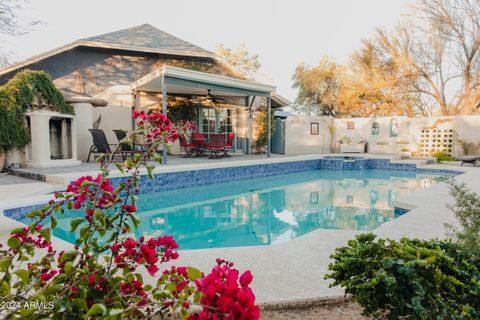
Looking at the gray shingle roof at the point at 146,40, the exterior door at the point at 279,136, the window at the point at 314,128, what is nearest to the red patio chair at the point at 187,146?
the gray shingle roof at the point at 146,40

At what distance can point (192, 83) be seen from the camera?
9930 millimetres

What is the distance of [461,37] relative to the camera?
17.2 meters

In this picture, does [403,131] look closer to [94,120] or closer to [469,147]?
[469,147]

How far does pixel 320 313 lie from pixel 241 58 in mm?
34984

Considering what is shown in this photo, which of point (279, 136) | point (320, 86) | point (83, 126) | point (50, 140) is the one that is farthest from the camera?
point (320, 86)

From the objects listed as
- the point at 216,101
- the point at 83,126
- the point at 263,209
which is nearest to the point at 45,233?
the point at 263,209

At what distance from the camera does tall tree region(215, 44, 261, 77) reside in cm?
3425

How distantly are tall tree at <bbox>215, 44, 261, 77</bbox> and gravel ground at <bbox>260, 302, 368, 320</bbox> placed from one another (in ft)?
110

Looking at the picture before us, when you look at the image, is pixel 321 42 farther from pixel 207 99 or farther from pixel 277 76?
pixel 207 99

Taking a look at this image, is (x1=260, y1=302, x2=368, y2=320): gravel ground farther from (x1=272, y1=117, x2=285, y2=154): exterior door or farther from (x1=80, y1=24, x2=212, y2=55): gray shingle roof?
(x1=272, y1=117, x2=285, y2=154): exterior door

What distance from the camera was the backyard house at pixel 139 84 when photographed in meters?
10.8

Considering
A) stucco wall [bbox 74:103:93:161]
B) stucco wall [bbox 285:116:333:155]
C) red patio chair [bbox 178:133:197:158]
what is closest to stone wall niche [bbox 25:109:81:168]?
stucco wall [bbox 74:103:93:161]

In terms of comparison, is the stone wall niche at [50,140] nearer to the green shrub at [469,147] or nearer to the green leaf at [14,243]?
the green leaf at [14,243]

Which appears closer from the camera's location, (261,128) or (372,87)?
(261,128)
